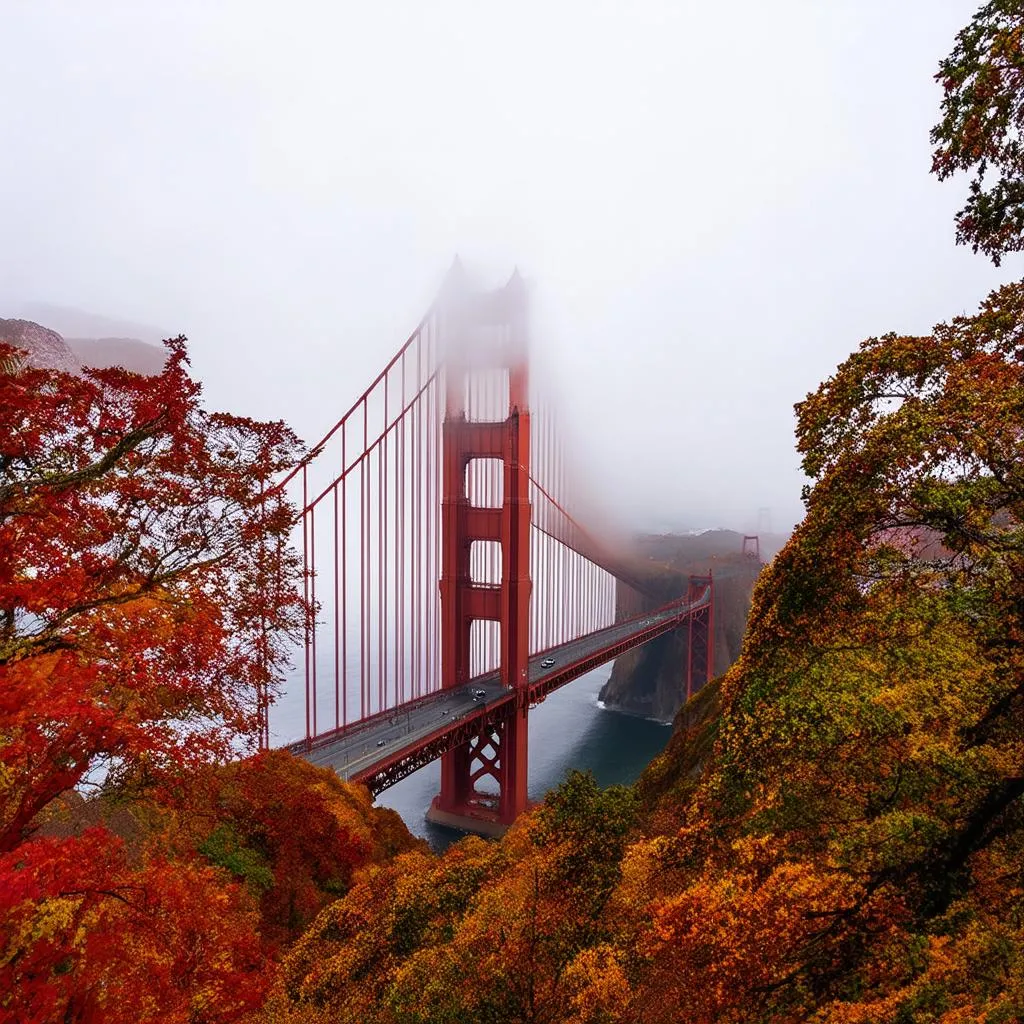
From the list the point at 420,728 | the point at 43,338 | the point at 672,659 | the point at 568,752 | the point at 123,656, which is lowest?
the point at 568,752

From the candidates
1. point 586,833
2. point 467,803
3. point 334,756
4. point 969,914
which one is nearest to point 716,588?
point 467,803

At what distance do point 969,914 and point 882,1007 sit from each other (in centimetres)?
99

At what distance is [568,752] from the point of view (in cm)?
4162

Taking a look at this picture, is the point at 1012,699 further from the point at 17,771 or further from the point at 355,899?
the point at 355,899

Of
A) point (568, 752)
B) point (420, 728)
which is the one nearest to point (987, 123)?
point (420, 728)

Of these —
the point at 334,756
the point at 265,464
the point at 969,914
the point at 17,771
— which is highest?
the point at 265,464

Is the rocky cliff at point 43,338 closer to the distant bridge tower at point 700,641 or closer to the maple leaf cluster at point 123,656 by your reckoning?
the maple leaf cluster at point 123,656

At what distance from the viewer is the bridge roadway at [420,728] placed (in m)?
17.6

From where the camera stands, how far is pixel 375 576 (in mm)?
98250

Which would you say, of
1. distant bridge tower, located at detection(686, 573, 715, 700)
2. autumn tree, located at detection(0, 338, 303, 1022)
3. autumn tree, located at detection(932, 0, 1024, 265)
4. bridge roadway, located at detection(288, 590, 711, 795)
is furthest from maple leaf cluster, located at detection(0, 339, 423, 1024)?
distant bridge tower, located at detection(686, 573, 715, 700)

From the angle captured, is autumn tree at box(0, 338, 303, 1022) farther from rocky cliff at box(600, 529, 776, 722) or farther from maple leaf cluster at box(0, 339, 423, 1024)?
rocky cliff at box(600, 529, 776, 722)

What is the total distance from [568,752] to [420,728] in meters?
23.8

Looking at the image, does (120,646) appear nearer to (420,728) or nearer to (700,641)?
(420,728)

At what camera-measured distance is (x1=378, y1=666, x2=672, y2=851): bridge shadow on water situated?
102 ft
